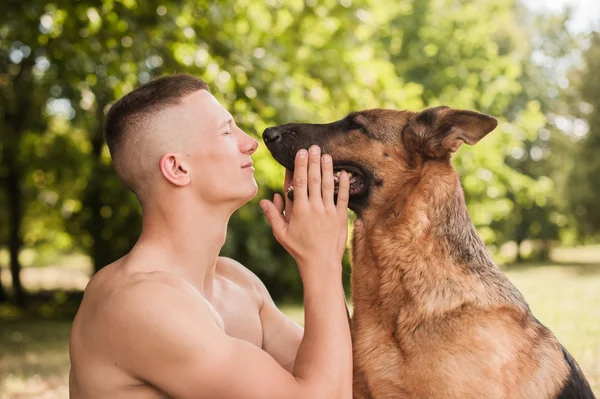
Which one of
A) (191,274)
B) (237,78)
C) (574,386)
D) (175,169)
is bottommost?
(574,386)

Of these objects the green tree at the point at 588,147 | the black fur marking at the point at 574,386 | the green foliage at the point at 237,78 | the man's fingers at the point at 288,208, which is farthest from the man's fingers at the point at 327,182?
the green tree at the point at 588,147

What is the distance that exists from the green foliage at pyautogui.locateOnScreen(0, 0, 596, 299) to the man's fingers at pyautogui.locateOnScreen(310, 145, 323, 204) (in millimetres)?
5578

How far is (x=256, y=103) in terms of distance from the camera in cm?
854

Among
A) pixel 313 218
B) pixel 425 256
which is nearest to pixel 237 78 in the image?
pixel 425 256

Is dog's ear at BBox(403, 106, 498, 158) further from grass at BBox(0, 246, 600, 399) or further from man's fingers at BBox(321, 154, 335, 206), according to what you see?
grass at BBox(0, 246, 600, 399)

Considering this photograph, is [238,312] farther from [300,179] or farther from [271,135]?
[271,135]

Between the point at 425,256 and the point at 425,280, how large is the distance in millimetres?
128

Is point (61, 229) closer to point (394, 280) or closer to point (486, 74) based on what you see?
point (486, 74)

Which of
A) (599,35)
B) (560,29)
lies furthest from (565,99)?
(560,29)

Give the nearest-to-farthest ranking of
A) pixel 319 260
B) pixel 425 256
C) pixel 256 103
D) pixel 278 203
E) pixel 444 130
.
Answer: pixel 319 260, pixel 278 203, pixel 425 256, pixel 444 130, pixel 256 103

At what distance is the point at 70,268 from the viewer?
126 feet

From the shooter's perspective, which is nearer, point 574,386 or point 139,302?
A: point 139,302

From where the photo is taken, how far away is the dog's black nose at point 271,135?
337 centimetres

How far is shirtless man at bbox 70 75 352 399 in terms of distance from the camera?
2170 millimetres
